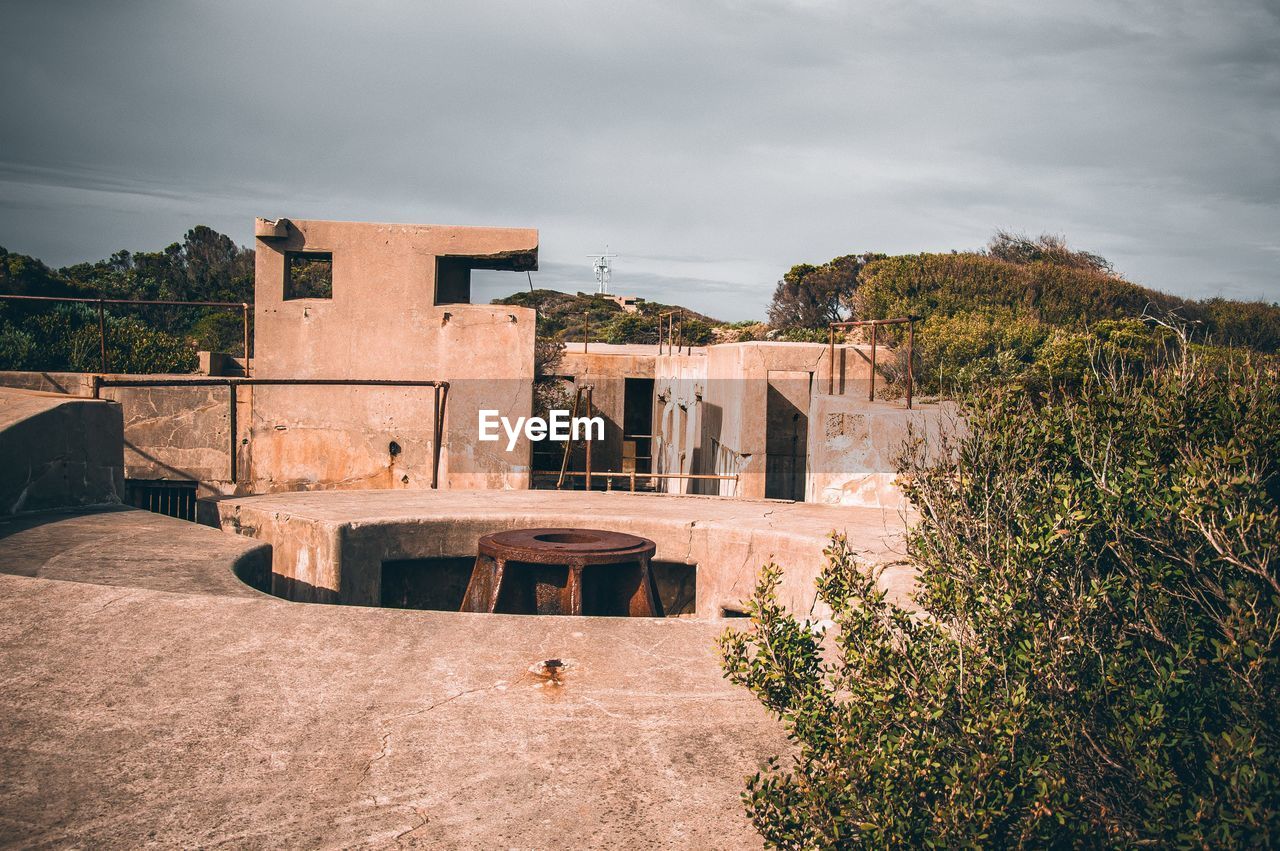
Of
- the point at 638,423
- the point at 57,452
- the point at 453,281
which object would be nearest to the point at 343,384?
the point at 453,281

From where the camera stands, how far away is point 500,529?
33.8ft

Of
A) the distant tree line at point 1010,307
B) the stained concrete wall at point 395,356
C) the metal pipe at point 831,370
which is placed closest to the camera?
the stained concrete wall at point 395,356

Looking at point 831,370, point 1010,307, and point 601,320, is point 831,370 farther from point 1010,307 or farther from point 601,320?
point 601,320

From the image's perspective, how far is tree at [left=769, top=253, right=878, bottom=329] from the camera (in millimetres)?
40312

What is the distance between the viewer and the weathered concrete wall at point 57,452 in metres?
8.04

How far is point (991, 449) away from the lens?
12.6 feet

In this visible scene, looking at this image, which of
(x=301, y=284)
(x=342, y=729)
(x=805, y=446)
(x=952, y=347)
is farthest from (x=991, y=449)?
(x=301, y=284)

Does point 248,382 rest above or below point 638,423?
above

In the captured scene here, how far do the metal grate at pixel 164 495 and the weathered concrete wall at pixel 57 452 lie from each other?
4.47 metres

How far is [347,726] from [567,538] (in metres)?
4.99

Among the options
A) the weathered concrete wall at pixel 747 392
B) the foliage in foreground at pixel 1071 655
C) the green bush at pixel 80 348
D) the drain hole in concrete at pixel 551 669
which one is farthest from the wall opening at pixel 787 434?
the foliage in foreground at pixel 1071 655

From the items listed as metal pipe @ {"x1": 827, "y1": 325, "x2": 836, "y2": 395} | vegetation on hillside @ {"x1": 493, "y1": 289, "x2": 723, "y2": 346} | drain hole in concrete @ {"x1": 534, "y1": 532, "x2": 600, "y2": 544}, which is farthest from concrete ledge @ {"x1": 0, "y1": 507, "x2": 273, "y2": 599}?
vegetation on hillside @ {"x1": 493, "y1": 289, "x2": 723, "y2": 346}

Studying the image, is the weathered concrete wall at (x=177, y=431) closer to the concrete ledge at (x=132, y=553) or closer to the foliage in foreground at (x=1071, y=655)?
the concrete ledge at (x=132, y=553)

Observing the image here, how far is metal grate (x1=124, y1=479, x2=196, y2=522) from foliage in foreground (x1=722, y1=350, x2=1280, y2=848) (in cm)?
1225
